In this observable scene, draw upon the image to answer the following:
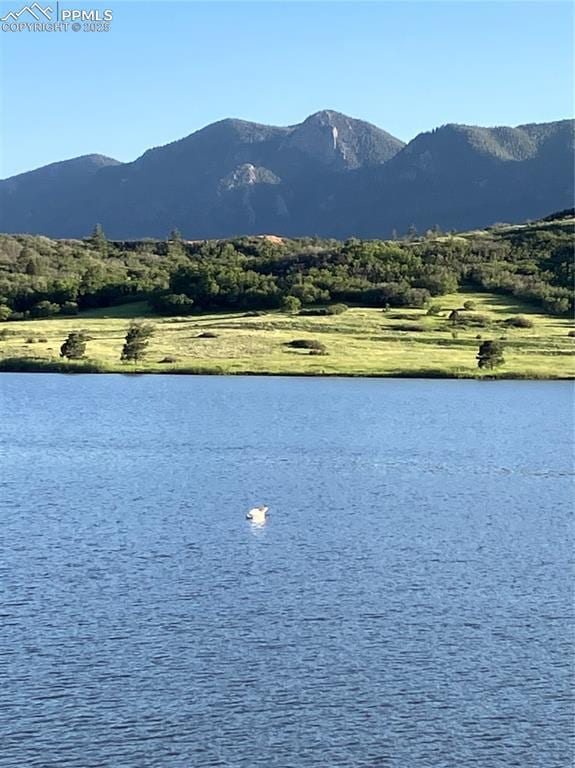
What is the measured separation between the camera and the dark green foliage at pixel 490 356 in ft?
350

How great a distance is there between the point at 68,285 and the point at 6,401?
7800 centimetres

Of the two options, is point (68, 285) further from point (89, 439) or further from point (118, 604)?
point (118, 604)

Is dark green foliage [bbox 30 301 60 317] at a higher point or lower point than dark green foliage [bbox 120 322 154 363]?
higher

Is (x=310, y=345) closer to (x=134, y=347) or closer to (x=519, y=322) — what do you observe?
(x=134, y=347)

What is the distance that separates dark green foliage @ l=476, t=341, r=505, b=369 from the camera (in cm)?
10662

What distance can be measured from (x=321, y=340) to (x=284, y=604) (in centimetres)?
9063

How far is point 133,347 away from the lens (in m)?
108

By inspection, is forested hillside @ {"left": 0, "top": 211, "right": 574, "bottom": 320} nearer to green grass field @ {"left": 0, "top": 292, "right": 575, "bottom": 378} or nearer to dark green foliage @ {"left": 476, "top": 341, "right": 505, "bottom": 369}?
green grass field @ {"left": 0, "top": 292, "right": 575, "bottom": 378}

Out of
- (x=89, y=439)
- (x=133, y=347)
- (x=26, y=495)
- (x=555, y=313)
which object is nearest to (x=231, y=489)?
(x=26, y=495)

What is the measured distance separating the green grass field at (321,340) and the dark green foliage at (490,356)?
2.49ft

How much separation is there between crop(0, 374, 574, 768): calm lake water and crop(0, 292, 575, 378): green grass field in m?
41.3

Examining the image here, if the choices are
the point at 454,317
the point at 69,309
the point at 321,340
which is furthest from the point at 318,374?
the point at 69,309

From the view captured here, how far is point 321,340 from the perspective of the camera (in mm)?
122500

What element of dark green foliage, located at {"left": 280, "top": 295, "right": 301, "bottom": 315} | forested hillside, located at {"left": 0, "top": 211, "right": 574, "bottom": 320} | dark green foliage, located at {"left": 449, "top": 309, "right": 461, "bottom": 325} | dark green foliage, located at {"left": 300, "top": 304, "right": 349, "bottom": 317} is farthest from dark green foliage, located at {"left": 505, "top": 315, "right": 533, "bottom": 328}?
dark green foliage, located at {"left": 280, "top": 295, "right": 301, "bottom": 315}
